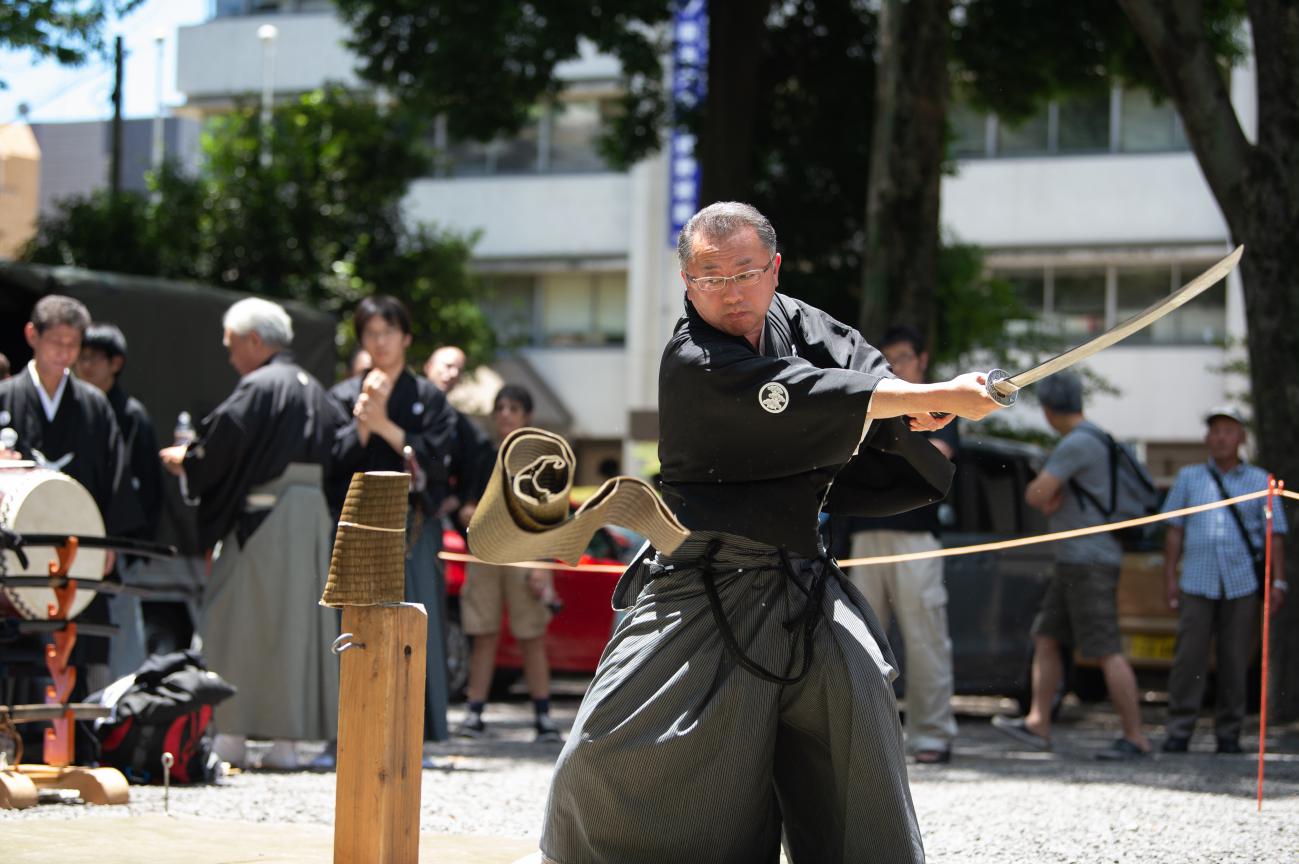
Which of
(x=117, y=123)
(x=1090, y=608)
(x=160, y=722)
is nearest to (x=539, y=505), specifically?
(x=160, y=722)

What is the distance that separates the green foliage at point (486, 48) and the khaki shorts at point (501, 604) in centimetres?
597

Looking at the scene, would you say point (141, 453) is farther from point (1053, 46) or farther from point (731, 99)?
point (1053, 46)

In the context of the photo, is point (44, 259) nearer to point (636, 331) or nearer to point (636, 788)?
point (636, 331)

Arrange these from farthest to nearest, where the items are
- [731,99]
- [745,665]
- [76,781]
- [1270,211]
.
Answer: [731,99]
[1270,211]
[76,781]
[745,665]

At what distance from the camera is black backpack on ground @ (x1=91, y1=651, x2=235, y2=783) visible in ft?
21.3

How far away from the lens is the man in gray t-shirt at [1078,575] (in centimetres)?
823

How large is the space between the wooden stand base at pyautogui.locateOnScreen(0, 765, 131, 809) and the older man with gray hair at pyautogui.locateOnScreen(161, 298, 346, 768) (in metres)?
1.21

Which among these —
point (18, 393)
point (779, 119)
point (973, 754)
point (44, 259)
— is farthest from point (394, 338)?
point (44, 259)

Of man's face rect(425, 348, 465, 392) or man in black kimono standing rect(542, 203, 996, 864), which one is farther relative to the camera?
man's face rect(425, 348, 465, 392)

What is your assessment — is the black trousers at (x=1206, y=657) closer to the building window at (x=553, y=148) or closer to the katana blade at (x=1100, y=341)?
the katana blade at (x=1100, y=341)

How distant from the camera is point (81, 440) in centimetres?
716

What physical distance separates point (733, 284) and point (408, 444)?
3762mm

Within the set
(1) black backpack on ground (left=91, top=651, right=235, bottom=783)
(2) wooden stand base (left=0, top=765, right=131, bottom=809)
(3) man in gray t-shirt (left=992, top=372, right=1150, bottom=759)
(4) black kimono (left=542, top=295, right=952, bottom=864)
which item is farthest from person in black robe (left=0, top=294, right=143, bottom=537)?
(3) man in gray t-shirt (left=992, top=372, right=1150, bottom=759)

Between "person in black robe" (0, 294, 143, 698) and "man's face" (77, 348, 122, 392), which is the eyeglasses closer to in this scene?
"person in black robe" (0, 294, 143, 698)
